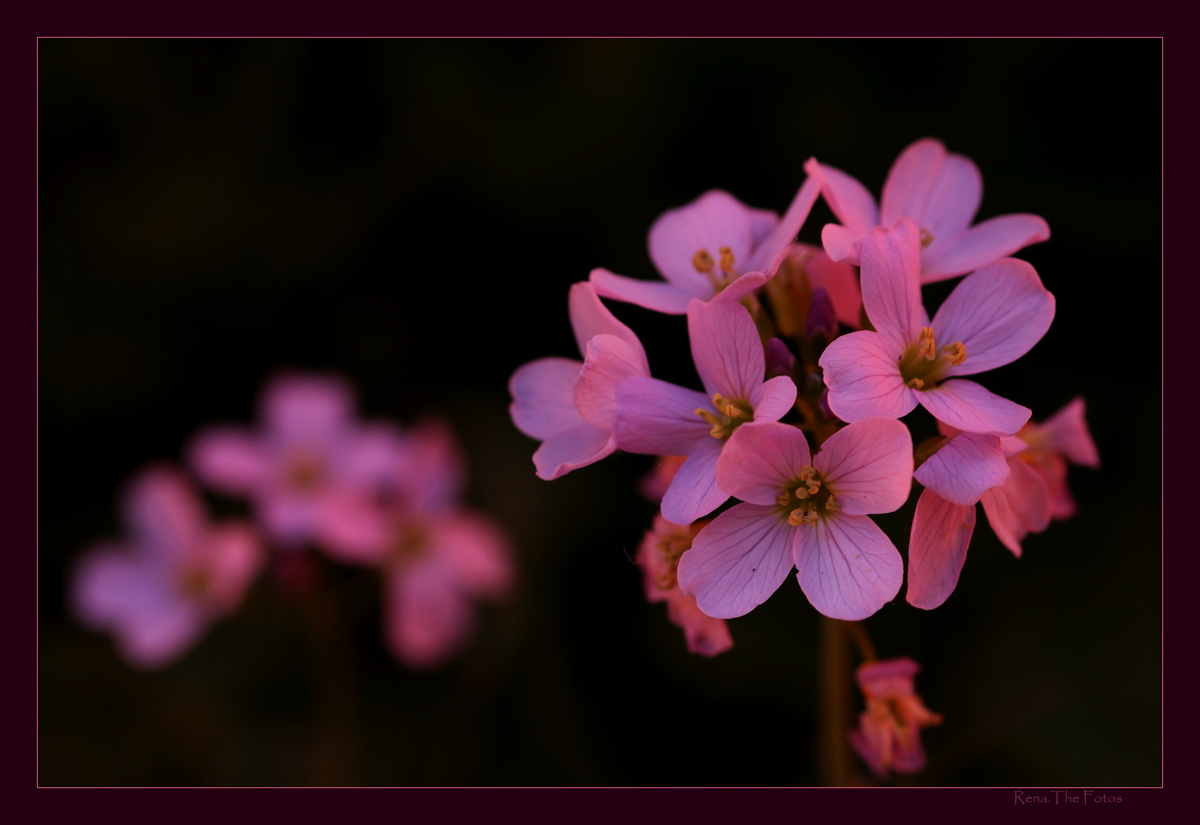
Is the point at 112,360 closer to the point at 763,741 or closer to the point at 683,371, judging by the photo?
the point at 683,371

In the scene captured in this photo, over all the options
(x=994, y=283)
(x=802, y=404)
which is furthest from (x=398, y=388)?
(x=994, y=283)

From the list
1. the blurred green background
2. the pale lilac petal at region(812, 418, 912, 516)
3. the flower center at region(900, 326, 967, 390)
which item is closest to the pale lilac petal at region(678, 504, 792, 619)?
the pale lilac petal at region(812, 418, 912, 516)

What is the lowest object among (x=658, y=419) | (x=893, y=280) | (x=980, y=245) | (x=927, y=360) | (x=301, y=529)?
(x=301, y=529)

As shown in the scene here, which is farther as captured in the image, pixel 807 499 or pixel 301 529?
pixel 301 529

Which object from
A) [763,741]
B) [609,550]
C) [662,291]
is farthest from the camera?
[609,550]

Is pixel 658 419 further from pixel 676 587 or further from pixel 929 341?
pixel 929 341

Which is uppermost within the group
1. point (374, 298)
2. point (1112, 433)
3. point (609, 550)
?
point (374, 298)

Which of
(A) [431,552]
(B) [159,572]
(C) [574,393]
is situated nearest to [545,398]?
(C) [574,393]
